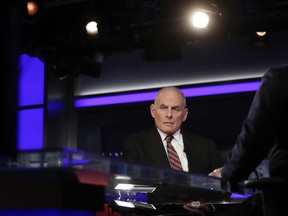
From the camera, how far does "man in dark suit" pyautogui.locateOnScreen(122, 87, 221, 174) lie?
11.9ft

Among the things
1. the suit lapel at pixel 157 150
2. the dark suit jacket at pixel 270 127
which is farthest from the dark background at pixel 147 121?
the dark suit jacket at pixel 270 127

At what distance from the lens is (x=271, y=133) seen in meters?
1.84

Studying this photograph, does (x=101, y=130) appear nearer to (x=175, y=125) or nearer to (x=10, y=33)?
(x=175, y=125)

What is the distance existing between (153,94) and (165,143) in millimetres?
3400

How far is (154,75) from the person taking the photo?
7371 millimetres

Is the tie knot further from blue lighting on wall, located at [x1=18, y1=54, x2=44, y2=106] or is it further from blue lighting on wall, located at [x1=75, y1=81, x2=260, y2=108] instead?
blue lighting on wall, located at [x1=18, y1=54, x2=44, y2=106]

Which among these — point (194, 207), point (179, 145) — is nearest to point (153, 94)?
point (179, 145)

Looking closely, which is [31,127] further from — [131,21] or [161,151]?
[161,151]

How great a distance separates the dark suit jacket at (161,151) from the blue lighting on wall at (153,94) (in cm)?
306

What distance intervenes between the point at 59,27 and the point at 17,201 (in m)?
4.84

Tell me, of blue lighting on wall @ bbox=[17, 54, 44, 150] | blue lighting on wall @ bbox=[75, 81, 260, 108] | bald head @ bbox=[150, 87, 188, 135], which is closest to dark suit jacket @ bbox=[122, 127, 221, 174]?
bald head @ bbox=[150, 87, 188, 135]

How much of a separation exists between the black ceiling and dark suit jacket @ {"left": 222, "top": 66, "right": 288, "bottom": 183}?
3.48 meters

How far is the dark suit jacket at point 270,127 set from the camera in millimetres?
1832

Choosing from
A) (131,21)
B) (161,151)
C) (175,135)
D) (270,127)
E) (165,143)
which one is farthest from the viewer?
(131,21)
